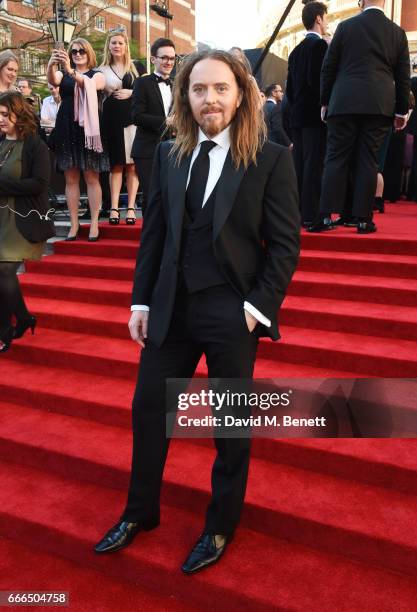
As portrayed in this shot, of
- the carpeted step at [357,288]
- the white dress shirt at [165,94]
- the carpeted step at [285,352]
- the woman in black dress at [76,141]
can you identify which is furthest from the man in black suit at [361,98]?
the woman in black dress at [76,141]

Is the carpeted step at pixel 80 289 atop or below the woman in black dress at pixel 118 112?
below

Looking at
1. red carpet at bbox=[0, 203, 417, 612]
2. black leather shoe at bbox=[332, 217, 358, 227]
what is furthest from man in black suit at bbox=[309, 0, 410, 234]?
red carpet at bbox=[0, 203, 417, 612]

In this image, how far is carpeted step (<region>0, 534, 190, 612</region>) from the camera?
219cm

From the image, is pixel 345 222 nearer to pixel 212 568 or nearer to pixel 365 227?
pixel 365 227

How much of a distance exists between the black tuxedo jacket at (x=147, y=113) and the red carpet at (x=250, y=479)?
1.85 m

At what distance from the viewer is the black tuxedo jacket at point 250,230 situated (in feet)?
6.25

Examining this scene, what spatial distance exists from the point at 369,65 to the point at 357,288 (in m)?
1.85

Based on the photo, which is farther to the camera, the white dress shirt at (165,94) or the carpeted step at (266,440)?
the white dress shirt at (165,94)

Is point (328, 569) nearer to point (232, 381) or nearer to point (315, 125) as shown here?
point (232, 381)

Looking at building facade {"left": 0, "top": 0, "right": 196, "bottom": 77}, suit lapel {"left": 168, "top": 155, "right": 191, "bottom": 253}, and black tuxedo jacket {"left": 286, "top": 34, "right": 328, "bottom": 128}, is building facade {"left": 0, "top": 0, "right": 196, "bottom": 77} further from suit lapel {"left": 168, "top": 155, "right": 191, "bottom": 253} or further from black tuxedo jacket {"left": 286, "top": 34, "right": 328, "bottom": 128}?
suit lapel {"left": 168, "top": 155, "right": 191, "bottom": 253}

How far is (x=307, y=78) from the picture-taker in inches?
203

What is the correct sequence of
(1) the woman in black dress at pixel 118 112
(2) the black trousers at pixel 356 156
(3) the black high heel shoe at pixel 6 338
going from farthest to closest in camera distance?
1. (1) the woman in black dress at pixel 118 112
2. (2) the black trousers at pixel 356 156
3. (3) the black high heel shoe at pixel 6 338

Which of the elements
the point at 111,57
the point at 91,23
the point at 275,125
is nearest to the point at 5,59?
the point at 111,57

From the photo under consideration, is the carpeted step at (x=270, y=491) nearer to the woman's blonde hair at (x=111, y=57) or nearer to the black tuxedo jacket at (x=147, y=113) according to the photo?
the black tuxedo jacket at (x=147, y=113)
